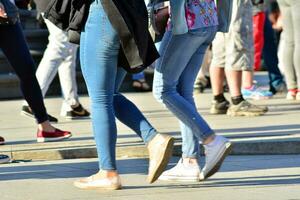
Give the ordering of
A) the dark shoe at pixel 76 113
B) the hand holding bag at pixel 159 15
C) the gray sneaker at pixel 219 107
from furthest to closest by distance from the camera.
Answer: the gray sneaker at pixel 219 107 → the dark shoe at pixel 76 113 → the hand holding bag at pixel 159 15

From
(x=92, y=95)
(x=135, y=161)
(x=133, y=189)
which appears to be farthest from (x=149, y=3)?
(x=135, y=161)

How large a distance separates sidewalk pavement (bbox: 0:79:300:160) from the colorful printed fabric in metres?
1.77

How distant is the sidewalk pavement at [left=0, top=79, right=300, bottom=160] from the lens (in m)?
7.75

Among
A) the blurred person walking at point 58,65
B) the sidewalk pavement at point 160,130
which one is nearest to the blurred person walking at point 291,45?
the sidewalk pavement at point 160,130

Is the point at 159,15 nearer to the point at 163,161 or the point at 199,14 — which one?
the point at 199,14

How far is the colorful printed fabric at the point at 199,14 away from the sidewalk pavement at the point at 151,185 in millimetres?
1075

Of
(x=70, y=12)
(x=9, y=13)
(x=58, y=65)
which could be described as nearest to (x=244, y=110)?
(x=58, y=65)

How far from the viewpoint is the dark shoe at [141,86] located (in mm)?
13242

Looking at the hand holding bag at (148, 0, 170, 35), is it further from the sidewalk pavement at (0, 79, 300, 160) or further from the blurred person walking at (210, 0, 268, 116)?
the blurred person walking at (210, 0, 268, 116)

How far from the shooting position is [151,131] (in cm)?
612

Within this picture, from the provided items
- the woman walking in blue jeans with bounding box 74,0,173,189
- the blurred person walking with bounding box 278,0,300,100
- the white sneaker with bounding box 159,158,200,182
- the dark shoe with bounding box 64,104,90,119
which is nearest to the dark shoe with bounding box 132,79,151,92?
the blurred person walking with bounding box 278,0,300,100

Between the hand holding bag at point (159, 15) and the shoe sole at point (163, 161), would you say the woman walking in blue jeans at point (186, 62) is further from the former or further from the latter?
the shoe sole at point (163, 161)

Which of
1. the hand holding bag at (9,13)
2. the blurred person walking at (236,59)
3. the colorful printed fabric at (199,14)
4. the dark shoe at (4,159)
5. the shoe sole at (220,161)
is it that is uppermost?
the colorful printed fabric at (199,14)

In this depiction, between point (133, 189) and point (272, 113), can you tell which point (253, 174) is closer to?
point (133, 189)
